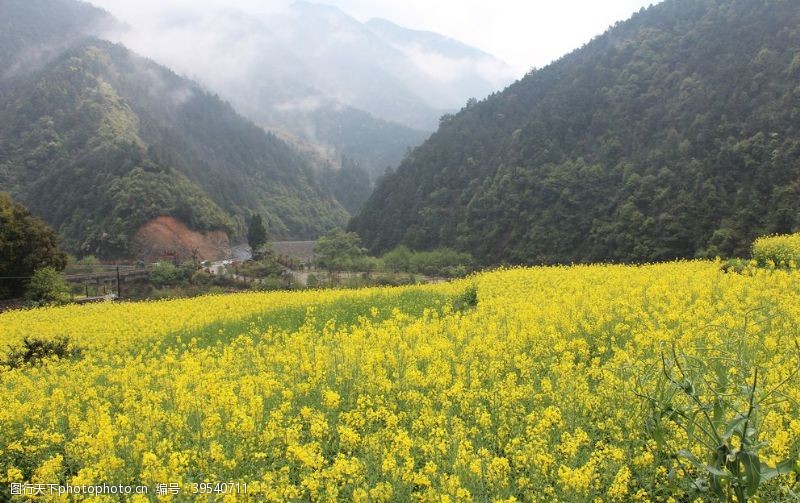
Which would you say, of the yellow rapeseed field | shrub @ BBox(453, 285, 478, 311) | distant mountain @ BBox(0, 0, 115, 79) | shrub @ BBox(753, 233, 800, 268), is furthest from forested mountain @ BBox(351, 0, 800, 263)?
distant mountain @ BBox(0, 0, 115, 79)

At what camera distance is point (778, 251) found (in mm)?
13797

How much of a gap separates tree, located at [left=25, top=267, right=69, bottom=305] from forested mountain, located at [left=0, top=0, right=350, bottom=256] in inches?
1568

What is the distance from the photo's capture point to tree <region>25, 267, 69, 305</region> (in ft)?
84.3

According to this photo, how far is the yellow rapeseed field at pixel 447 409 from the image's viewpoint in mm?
4004

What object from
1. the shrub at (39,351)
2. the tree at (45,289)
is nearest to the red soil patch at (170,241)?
the tree at (45,289)

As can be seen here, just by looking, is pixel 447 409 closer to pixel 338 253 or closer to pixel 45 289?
pixel 45 289

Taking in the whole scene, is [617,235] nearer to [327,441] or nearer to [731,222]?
[731,222]

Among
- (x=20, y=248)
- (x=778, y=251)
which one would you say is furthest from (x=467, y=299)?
(x=20, y=248)

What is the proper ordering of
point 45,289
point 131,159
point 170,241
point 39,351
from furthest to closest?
1. point 131,159
2. point 170,241
3. point 45,289
4. point 39,351

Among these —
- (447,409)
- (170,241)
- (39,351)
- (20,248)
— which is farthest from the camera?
(170,241)

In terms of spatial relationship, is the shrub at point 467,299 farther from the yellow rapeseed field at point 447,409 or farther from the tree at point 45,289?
the tree at point 45,289

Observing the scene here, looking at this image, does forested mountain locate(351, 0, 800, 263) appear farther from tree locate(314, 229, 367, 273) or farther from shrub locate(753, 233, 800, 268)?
shrub locate(753, 233, 800, 268)

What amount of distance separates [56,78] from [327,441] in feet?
383

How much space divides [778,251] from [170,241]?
64.8 meters
